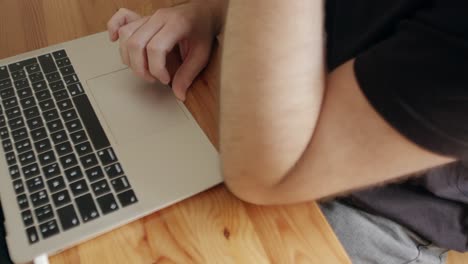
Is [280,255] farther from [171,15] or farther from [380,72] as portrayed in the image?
[171,15]

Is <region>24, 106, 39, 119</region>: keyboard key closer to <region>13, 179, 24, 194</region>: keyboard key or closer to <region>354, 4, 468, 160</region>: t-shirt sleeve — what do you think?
<region>13, 179, 24, 194</region>: keyboard key

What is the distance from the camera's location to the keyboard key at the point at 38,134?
58cm

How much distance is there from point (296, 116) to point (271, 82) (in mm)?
45

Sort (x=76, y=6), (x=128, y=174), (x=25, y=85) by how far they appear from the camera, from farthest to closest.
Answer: (x=76, y=6) < (x=25, y=85) < (x=128, y=174)

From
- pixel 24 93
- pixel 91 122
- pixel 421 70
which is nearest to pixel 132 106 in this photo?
pixel 91 122

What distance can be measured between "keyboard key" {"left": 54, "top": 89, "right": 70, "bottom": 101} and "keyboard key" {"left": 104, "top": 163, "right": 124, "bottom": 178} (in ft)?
0.51

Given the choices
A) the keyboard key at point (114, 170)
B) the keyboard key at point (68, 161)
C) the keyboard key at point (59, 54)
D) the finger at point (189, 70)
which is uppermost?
the finger at point (189, 70)

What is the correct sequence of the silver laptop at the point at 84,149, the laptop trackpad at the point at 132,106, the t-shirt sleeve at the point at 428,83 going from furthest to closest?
the laptop trackpad at the point at 132,106 → the silver laptop at the point at 84,149 → the t-shirt sleeve at the point at 428,83

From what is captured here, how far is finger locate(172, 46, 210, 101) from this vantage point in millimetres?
641

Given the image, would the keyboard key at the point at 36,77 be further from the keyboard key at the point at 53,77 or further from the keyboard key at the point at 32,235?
the keyboard key at the point at 32,235

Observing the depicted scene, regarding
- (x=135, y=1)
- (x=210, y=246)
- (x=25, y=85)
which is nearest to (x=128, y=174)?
(x=210, y=246)

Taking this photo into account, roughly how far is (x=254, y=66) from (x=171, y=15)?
0.28 m

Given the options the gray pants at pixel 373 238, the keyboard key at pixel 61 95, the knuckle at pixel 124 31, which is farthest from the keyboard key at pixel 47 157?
the gray pants at pixel 373 238

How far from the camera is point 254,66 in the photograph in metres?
0.43
